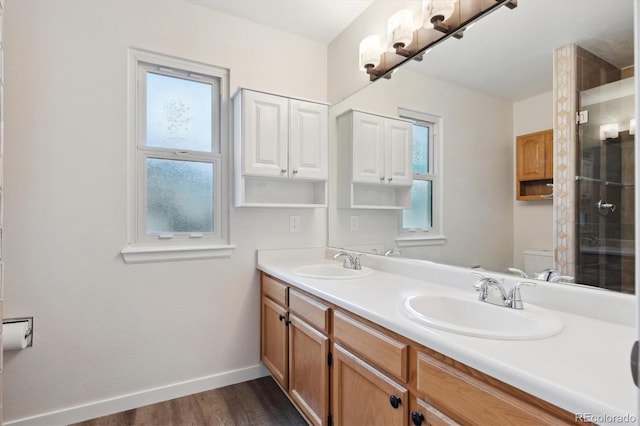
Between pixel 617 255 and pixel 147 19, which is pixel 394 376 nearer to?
pixel 617 255

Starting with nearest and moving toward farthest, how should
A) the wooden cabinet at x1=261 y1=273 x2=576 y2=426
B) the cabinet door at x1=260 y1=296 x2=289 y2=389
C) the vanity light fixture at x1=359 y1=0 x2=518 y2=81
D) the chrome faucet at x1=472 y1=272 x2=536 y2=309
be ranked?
the wooden cabinet at x1=261 y1=273 x2=576 y2=426
the chrome faucet at x1=472 y1=272 x2=536 y2=309
the vanity light fixture at x1=359 y1=0 x2=518 y2=81
the cabinet door at x1=260 y1=296 x2=289 y2=389

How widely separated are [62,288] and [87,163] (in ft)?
2.33

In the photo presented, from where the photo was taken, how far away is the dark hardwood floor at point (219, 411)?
1.80 m

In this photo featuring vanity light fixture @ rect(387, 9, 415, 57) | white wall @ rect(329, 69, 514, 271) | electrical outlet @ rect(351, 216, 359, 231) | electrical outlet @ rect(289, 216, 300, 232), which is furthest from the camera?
electrical outlet @ rect(289, 216, 300, 232)

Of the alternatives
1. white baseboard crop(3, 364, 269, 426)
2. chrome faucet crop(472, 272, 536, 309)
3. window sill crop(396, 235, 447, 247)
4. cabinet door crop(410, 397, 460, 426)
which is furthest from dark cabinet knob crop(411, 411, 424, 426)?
white baseboard crop(3, 364, 269, 426)

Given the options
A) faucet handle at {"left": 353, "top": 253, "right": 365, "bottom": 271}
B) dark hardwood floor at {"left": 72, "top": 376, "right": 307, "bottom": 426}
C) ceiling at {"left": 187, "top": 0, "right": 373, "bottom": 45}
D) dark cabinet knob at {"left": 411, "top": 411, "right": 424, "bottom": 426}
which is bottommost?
dark hardwood floor at {"left": 72, "top": 376, "right": 307, "bottom": 426}

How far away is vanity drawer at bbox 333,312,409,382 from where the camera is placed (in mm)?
1035

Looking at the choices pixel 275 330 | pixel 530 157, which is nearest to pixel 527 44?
pixel 530 157

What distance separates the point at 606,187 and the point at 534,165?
0.26 metres

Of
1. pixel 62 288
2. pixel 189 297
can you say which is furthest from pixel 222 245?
pixel 62 288

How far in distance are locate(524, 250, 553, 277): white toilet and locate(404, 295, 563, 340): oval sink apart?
0.50ft

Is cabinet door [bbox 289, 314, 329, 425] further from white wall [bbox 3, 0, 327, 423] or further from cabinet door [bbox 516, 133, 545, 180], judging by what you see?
cabinet door [bbox 516, 133, 545, 180]

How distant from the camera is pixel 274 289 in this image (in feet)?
6.72

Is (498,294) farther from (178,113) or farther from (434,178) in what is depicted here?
(178,113)
